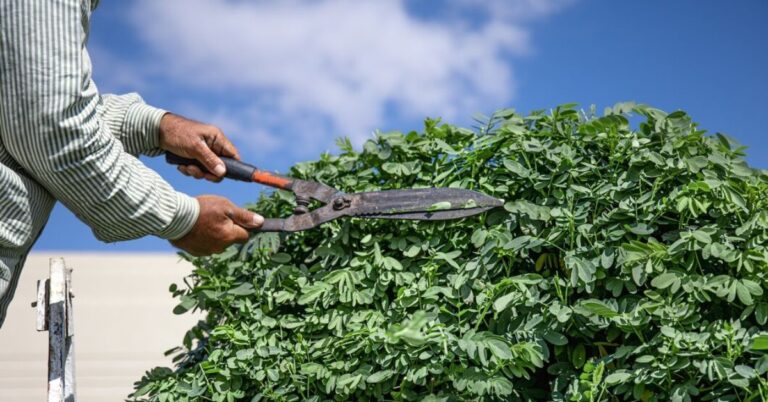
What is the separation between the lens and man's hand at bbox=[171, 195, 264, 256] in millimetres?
2936

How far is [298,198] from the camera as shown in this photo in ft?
10.5

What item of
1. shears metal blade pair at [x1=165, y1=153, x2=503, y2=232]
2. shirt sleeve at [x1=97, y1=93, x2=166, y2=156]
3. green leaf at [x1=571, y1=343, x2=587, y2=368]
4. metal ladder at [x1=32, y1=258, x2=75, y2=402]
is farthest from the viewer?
shirt sleeve at [x1=97, y1=93, x2=166, y2=156]

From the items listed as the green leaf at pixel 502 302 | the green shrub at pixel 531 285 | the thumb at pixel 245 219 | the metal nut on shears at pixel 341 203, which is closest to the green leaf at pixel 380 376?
the green shrub at pixel 531 285

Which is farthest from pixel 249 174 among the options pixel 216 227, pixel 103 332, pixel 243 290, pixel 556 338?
pixel 103 332

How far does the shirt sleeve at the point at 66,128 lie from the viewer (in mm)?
2330

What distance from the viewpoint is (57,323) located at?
3.06 metres

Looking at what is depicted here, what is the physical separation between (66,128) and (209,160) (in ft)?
2.61

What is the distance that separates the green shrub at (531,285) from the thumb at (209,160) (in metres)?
0.34

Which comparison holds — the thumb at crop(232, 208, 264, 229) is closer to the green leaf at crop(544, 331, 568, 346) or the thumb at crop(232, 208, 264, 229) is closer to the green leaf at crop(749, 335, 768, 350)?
the green leaf at crop(544, 331, 568, 346)

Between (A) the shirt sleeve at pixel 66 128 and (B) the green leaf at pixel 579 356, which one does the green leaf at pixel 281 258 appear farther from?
(B) the green leaf at pixel 579 356

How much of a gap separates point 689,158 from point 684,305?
0.51 m

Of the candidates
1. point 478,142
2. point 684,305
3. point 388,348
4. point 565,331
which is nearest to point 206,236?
point 388,348

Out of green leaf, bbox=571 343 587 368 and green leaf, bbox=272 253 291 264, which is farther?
green leaf, bbox=272 253 291 264

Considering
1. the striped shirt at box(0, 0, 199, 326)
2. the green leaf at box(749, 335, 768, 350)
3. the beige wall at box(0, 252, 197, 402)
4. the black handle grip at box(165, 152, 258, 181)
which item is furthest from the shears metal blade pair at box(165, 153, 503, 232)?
the beige wall at box(0, 252, 197, 402)
